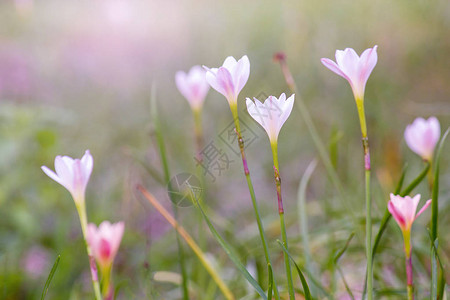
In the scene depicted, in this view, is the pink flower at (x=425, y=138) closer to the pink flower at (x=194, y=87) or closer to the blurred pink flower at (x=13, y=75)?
the pink flower at (x=194, y=87)

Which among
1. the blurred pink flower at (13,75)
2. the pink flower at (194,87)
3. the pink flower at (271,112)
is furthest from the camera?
the blurred pink flower at (13,75)

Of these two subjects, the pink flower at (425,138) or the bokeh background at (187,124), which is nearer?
the pink flower at (425,138)

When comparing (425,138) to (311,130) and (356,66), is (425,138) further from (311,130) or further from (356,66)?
(356,66)

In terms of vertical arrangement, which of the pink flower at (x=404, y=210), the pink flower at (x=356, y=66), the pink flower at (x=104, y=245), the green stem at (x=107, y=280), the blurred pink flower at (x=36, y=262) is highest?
the blurred pink flower at (x=36, y=262)

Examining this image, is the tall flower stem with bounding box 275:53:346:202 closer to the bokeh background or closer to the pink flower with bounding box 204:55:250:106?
the bokeh background

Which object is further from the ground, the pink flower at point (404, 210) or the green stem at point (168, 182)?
the green stem at point (168, 182)

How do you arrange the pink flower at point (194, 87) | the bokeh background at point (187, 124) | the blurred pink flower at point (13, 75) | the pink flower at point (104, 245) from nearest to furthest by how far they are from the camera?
the pink flower at point (104, 245) < the pink flower at point (194, 87) < the bokeh background at point (187, 124) < the blurred pink flower at point (13, 75)

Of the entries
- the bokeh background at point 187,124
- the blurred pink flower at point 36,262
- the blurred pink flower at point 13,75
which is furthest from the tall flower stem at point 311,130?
the blurred pink flower at point 13,75
